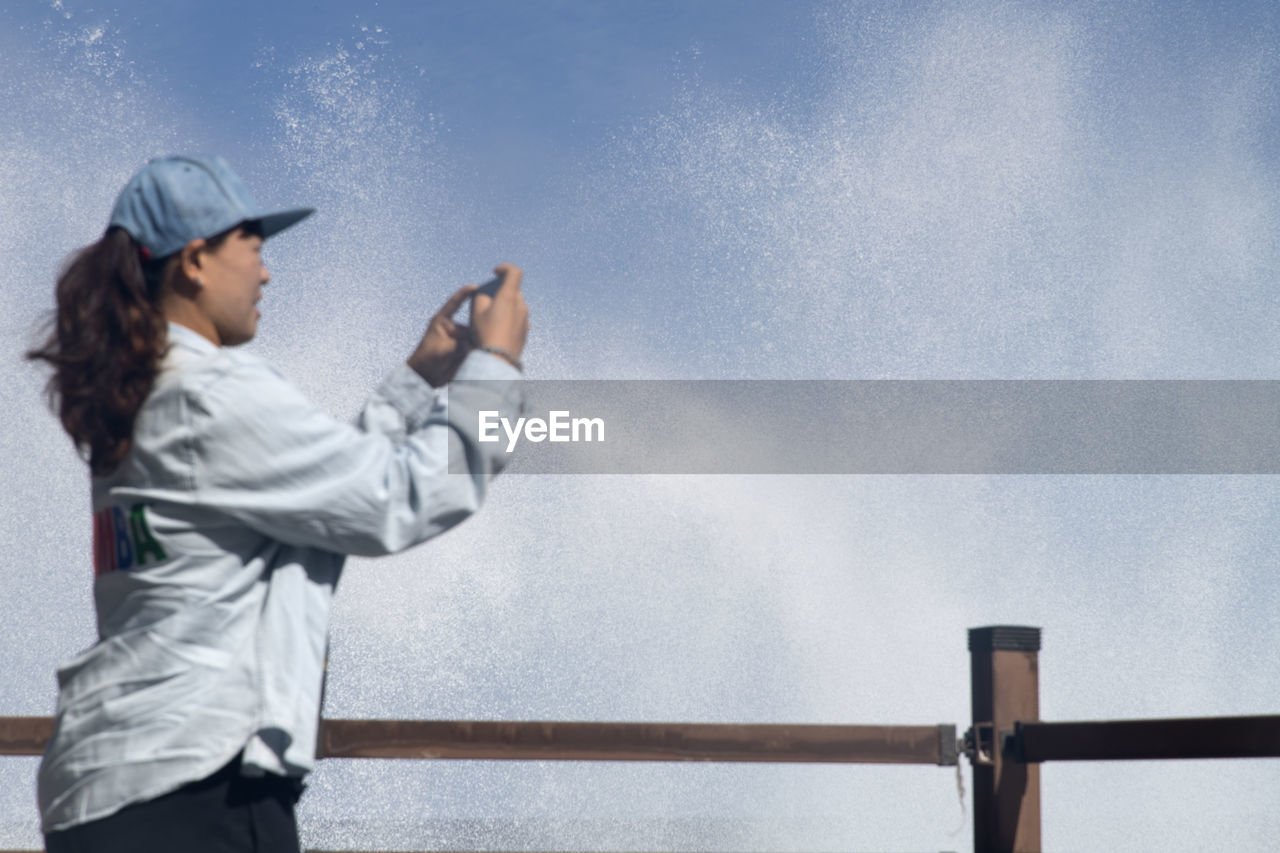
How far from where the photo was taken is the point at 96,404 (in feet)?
4.98

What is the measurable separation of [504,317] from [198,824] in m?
0.73

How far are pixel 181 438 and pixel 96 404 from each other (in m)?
0.12

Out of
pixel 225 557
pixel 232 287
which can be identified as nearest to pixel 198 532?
pixel 225 557

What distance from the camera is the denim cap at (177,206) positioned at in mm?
1588

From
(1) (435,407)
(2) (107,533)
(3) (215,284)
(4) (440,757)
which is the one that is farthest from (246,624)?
(4) (440,757)

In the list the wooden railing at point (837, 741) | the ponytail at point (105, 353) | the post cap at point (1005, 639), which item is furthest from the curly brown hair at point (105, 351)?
the post cap at point (1005, 639)

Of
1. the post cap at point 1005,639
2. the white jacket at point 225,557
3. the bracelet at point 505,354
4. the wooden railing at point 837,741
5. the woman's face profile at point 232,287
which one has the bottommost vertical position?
the wooden railing at point 837,741

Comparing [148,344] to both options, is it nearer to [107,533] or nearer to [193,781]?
[107,533]

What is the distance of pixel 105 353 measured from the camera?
4.99 feet

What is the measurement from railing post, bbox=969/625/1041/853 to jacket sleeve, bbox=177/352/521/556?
8.40 ft

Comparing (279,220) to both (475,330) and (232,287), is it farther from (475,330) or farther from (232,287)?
(475,330)

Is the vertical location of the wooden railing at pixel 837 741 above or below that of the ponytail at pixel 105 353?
below

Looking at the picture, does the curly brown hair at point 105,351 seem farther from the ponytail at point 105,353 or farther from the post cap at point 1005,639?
the post cap at point 1005,639

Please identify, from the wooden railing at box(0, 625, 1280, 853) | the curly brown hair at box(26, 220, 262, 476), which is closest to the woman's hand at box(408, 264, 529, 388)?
the curly brown hair at box(26, 220, 262, 476)
